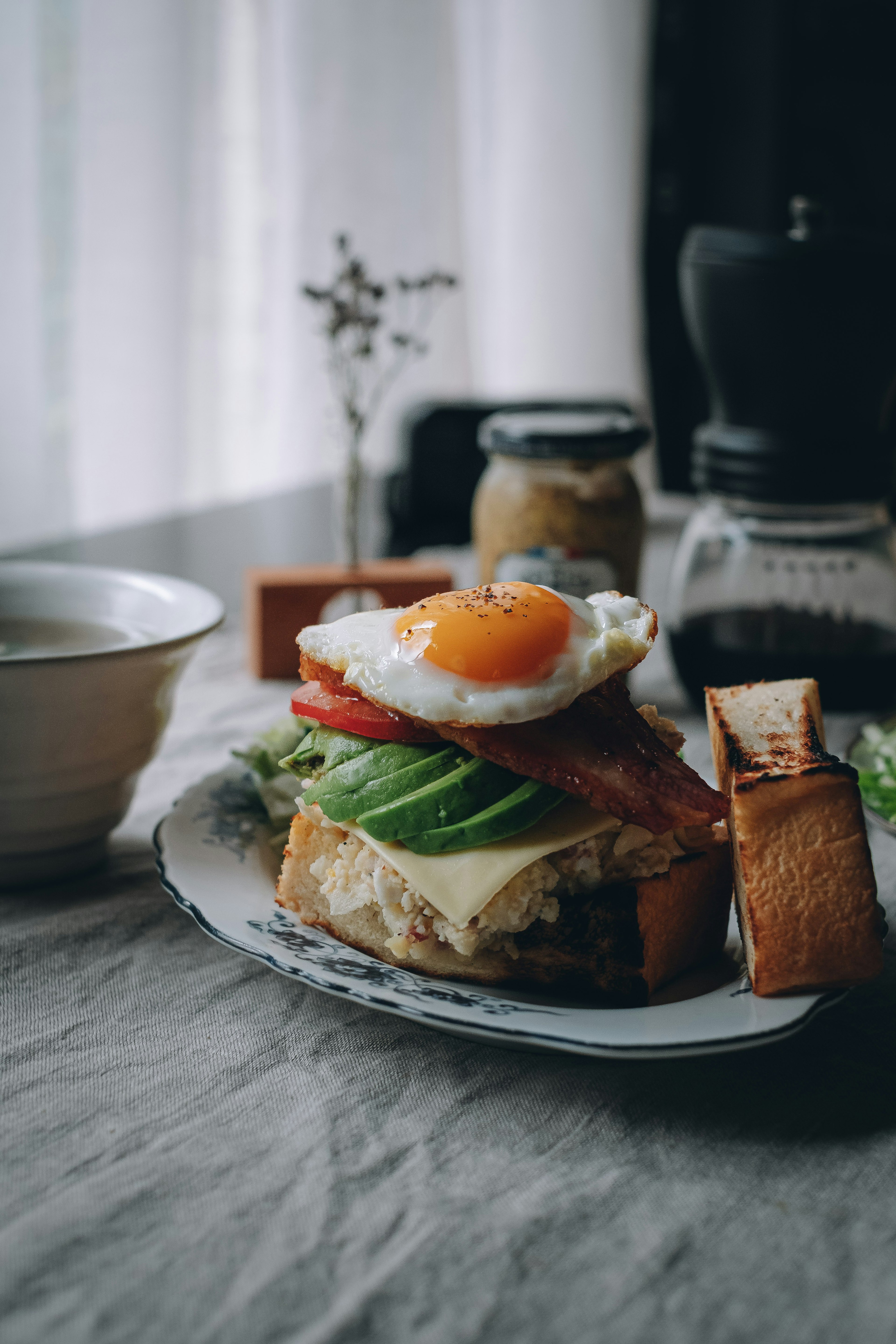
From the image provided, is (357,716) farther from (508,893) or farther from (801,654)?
(801,654)

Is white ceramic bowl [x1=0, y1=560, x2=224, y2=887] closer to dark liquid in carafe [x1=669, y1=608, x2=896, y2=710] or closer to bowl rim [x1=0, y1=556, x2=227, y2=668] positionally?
bowl rim [x1=0, y1=556, x2=227, y2=668]

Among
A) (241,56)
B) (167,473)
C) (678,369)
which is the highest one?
(241,56)

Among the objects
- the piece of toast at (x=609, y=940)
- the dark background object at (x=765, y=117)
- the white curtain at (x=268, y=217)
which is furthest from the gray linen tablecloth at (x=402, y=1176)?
Answer: the dark background object at (x=765, y=117)

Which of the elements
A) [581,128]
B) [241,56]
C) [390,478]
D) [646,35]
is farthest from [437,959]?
[646,35]

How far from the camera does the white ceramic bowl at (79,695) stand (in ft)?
4.21

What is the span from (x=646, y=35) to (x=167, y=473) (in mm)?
3282

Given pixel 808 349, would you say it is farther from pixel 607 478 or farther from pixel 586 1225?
pixel 586 1225

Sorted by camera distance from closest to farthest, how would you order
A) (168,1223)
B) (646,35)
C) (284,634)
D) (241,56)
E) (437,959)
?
(168,1223) < (437,959) < (284,634) < (241,56) < (646,35)

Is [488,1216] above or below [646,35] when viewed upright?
below

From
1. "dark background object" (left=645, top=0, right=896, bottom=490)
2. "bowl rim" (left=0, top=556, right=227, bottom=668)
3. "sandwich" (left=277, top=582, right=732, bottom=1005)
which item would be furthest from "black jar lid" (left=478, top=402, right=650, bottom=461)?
"dark background object" (left=645, top=0, right=896, bottom=490)

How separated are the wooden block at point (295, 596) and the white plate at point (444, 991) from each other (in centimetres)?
95

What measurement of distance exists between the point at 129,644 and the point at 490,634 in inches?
19.9

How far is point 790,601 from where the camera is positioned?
2059 millimetres

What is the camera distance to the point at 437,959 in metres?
1.11
